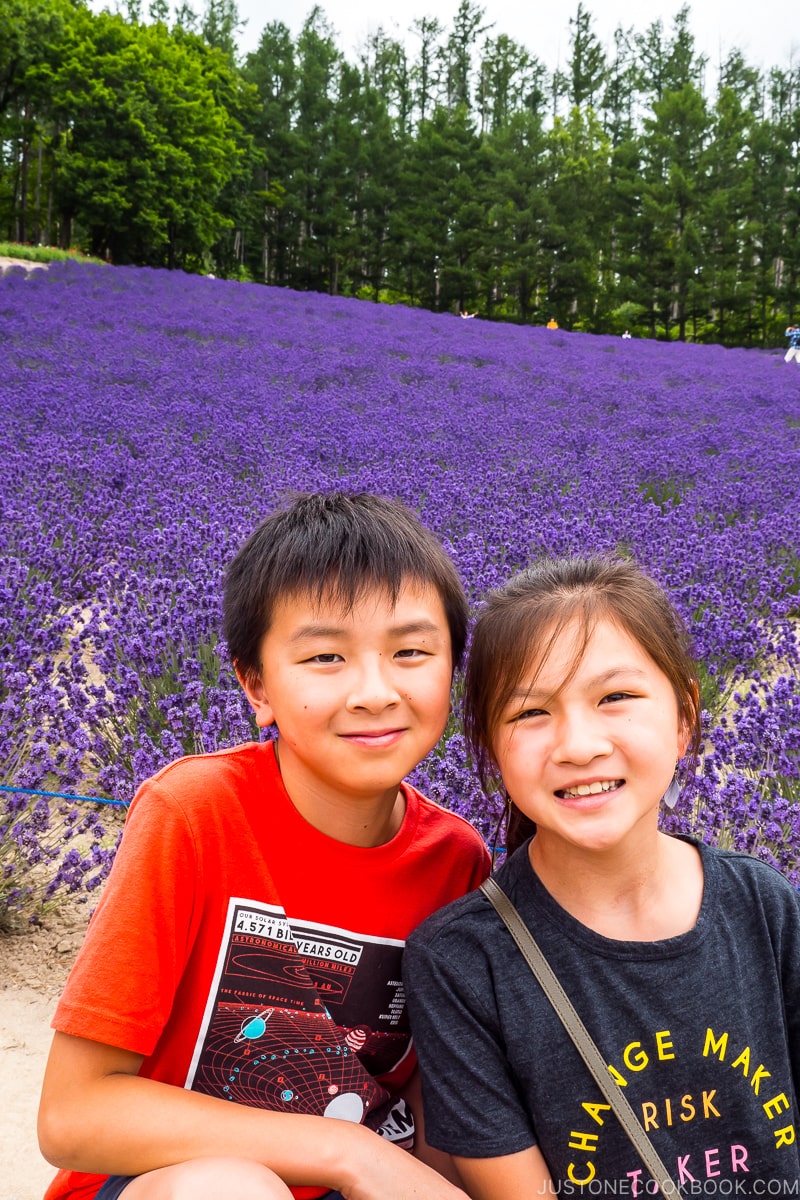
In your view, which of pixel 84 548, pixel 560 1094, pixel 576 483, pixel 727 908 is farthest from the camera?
pixel 576 483

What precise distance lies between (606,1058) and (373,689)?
1.64ft

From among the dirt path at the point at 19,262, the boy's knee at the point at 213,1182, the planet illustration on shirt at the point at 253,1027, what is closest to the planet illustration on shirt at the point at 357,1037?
the planet illustration on shirt at the point at 253,1027

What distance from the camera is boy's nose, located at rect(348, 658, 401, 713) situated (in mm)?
1192

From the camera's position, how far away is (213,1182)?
1012 millimetres

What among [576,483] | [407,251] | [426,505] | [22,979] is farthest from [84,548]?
[407,251]

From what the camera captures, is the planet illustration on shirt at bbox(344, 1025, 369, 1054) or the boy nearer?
the boy

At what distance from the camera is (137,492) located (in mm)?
5094

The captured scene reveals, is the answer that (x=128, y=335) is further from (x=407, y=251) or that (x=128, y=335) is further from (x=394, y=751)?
(x=407, y=251)

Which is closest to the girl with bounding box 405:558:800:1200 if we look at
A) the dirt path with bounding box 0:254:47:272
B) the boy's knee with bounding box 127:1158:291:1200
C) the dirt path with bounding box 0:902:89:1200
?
the boy's knee with bounding box 127:1158:291:1200

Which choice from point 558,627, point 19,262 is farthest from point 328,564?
point 19,262

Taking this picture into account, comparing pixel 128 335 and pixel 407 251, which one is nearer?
pixel 128 335

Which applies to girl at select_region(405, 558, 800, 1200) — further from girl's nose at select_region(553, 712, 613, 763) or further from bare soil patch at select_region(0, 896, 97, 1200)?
bare soil patch at select_region(0, 896, 97, 1200)

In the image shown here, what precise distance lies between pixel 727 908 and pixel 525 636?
16.7 inches

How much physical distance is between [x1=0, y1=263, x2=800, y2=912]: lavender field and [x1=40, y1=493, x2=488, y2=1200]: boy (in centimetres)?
96
